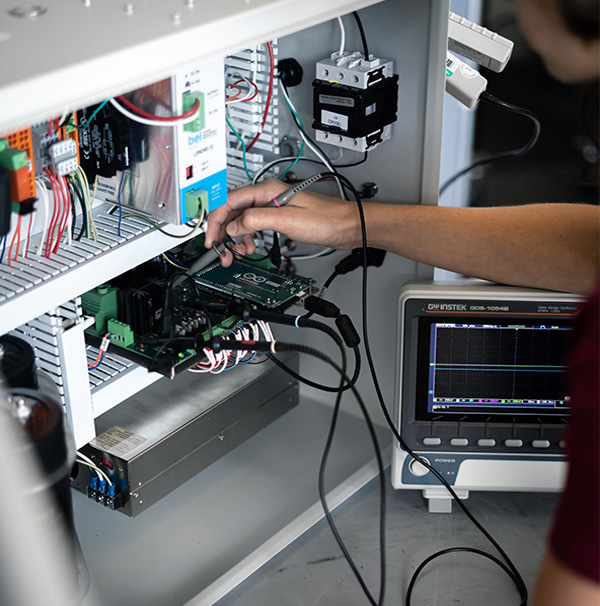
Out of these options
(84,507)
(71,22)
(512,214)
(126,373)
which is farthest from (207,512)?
(71,22)

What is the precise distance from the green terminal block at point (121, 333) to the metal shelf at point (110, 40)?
449mm

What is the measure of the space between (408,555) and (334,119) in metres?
0.67

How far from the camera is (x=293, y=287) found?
4.24 ft

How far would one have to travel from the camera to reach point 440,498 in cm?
133

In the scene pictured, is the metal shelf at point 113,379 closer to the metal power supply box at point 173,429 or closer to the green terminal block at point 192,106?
the metal power supply box at point 173,429

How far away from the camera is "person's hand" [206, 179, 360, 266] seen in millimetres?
1243

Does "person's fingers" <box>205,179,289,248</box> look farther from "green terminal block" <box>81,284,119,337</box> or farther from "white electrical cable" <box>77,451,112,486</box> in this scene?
"white electrical cable" <box>77,451,112,486</box>

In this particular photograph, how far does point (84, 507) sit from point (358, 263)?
1.96ft

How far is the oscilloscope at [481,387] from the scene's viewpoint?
4.00 feet

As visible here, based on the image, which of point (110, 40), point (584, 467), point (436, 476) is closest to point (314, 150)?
point (436, 476)

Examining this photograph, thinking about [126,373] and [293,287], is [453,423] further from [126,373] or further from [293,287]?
[126,373]

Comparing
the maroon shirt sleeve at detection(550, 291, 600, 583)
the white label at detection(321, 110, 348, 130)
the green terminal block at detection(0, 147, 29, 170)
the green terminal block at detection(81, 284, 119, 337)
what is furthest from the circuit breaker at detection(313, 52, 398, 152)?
the maroon shirt sleeve at detection(550, 291, 600, 583)

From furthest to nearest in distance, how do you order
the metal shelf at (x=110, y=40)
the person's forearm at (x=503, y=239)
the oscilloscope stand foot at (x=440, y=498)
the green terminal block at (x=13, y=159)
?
1. the oscilloscope stand foot at (x=440, y=498)
2. the person's forearm at (x=503, y=239)
3. the green terminal block at (x=13, y=159)
4. the metal shelf at (x=110, y=40)

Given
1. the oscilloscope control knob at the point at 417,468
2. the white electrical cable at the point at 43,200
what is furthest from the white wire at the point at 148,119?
the oscilloscope control knob at the point at 417,468
